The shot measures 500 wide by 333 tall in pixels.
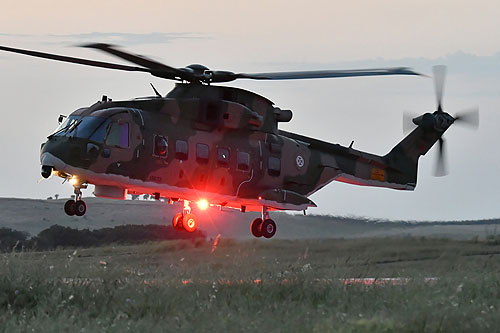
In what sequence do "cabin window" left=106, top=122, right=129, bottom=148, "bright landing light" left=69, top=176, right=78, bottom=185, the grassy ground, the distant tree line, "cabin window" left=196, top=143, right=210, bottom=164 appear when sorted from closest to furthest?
the grassy ground
"bright landing light" left=69, top=176, right=78, bottom=185
"cabin window" left=106, top=122, right=129, bottom=148
"cabin window" left=196, top=143, right=210, bottom=164
the distant tree line

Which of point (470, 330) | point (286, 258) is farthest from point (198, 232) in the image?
point (470, 330)

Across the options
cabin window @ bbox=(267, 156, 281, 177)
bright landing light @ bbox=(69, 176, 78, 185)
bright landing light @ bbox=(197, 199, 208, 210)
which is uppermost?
cabin window @ bbox=(267, 156, 281, 177)

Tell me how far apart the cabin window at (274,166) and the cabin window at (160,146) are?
3730 mm

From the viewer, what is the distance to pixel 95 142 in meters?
21.7

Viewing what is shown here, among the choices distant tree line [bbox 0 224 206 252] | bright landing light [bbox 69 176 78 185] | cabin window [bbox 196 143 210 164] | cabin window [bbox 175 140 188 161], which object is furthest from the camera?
distant tree line [bbox 0 224 206 252]

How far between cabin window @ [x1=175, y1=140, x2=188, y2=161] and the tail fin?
29.4 ft

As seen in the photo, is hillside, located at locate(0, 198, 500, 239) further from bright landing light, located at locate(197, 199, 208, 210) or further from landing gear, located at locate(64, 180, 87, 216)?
landing gear, located at locate(64, 180, 87, 216)

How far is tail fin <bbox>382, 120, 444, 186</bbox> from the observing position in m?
30.0

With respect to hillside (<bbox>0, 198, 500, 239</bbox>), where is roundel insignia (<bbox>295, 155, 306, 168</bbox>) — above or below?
above

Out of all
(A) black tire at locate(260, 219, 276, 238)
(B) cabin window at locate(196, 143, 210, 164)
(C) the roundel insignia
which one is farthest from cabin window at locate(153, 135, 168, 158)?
(C) the roundel insignia

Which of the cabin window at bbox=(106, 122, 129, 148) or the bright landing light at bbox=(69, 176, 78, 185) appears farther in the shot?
the cabin window at bbox=(106, 122, 129, 148)

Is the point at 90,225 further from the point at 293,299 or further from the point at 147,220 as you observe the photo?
the point at 293,299

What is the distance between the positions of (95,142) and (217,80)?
14.7ft

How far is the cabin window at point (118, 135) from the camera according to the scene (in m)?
22.0
